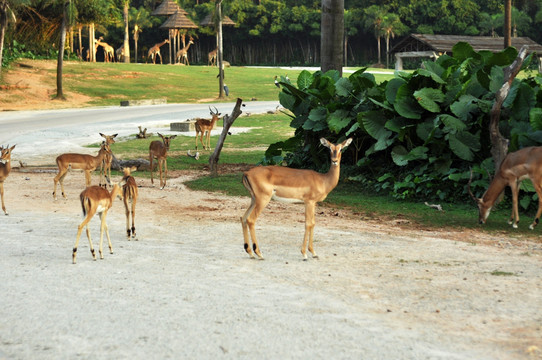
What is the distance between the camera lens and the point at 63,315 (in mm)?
6660

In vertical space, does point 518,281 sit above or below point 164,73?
below

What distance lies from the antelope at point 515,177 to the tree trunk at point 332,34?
7558 millimetres

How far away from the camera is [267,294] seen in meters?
7.31

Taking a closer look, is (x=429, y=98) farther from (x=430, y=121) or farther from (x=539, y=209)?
(x=539, y=209)

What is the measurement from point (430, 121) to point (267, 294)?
24.5 feet

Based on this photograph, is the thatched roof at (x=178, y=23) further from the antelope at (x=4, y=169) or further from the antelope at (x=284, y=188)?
the antelope at (x=284, y=188)

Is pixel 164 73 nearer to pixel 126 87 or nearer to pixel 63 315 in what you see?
pixel 126 87

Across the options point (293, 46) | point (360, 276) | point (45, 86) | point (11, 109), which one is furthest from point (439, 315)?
point (293, 46)

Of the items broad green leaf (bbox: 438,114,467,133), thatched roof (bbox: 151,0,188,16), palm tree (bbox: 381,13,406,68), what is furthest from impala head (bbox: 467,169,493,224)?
thatched roof (bbox: 151,0,188,16)

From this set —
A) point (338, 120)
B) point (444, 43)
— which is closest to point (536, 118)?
point (338, 120)

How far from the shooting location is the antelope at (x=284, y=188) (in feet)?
28.6

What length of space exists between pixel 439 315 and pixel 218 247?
369 cm

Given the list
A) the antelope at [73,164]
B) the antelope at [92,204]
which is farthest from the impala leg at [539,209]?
the antelope at [73,164]

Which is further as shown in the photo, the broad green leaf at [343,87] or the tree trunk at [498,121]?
the broad green leaf at [343,87]
